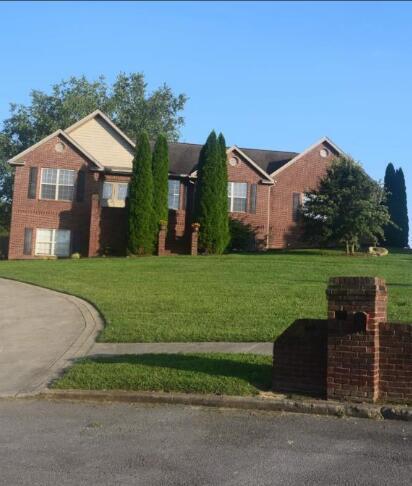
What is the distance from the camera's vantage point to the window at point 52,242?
30438 mm

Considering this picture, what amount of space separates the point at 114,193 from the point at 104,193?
1.64 feet

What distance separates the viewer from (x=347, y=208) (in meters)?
26.6

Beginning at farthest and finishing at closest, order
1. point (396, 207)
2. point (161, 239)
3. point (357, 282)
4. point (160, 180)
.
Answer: point (396, 207) < point (160, 180) < point (161, 239) < point (357, 282)

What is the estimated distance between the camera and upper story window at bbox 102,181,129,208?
31.5 meters

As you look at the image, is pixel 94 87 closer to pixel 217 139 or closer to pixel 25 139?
pixel 25 139

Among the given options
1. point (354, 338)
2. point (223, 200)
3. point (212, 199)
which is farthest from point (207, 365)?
point (223, 200)

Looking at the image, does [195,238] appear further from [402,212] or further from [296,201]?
[402,212]

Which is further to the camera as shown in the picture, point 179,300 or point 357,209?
point 357,209

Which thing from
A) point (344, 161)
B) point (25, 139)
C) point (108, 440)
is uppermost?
point (25, 139)

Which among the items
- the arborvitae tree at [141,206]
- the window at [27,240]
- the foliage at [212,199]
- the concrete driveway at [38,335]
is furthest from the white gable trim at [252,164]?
the concrete driveway at [38,335]

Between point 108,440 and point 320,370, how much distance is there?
2790mm

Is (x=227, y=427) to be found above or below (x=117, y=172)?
below

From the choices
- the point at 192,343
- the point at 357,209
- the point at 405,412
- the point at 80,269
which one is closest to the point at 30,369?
the point at 192,343

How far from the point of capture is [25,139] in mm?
53219
